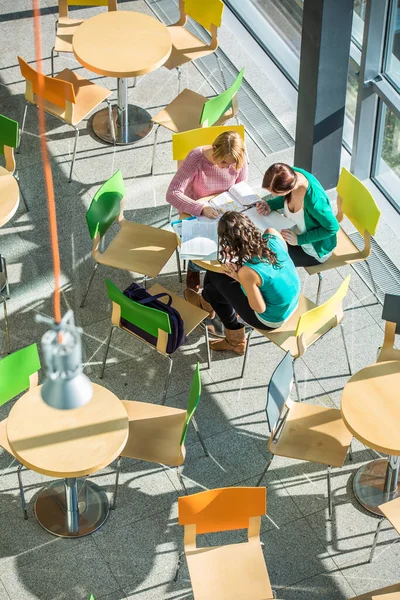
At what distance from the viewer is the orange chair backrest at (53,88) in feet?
24.0

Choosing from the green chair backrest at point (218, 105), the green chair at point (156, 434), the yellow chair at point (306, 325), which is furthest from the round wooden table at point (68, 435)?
the green chair backrest at point (218, 105)

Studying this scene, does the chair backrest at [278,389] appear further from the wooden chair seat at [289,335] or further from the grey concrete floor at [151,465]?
the grey concrete floor at [151,465]

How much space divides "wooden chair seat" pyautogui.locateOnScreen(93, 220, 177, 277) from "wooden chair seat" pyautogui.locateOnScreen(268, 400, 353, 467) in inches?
57.9

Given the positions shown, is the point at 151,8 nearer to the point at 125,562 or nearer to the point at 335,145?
the point at 335,145

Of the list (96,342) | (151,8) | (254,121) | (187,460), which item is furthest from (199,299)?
(151,8)

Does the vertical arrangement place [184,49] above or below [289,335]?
above

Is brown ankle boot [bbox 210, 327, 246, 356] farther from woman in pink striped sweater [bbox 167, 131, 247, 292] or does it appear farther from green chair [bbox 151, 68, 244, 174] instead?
green chair [bbox 151, 68, 244, 174]

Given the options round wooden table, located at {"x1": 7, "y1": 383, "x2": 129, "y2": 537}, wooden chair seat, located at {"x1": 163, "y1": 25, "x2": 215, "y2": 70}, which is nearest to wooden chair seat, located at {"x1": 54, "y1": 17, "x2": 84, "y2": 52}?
wooden chair seat, located at {"x1": 163, "y1": 25, "x2": 215, "y2": 70}

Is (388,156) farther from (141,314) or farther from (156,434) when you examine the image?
(156,434)

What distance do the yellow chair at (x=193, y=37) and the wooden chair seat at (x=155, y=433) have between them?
3582 millimetres

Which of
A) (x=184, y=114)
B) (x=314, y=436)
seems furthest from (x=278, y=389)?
(x=184, y=114)

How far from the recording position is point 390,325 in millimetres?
5984

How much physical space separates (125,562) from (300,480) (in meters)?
1.23

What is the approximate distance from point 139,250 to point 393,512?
8.63 feet
